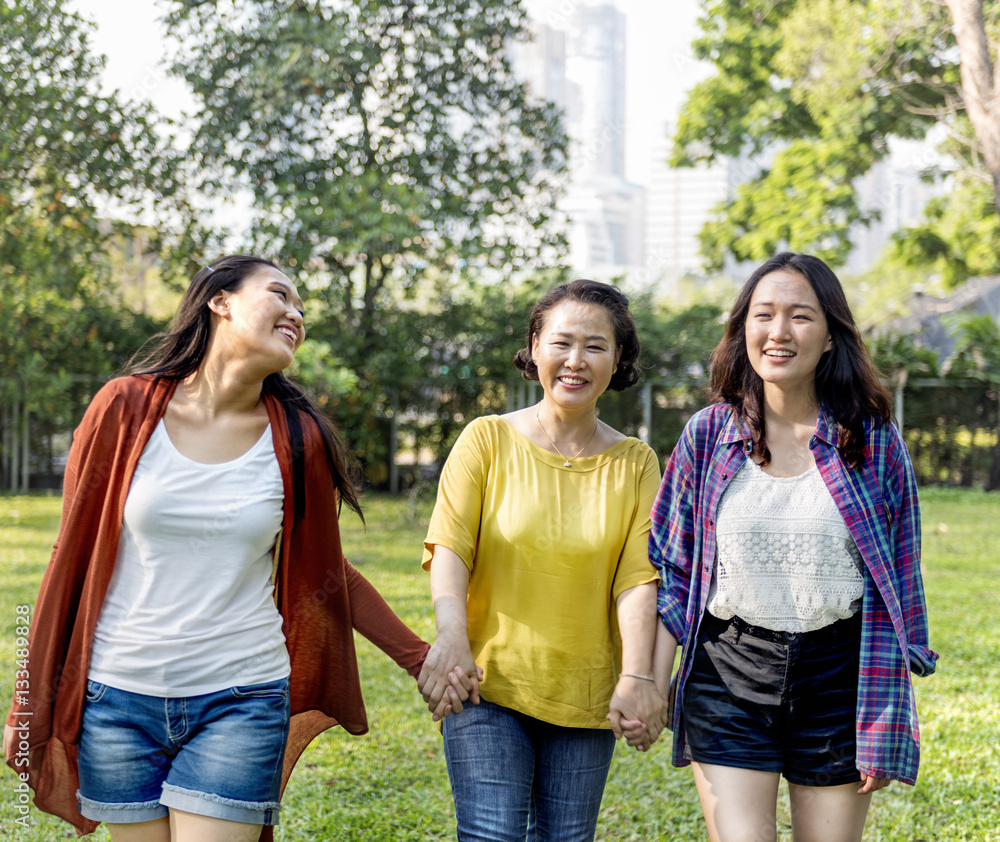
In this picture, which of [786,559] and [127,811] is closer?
[127,811]

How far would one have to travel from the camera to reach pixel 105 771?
211cm

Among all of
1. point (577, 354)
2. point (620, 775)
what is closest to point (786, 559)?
point (577, 354)

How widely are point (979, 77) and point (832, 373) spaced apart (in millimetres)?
10686

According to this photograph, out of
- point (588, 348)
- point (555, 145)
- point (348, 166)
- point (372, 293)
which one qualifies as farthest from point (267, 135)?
point (588, 348)

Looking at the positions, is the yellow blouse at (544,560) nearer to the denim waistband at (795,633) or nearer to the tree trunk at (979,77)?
the denim waistband at (795,633)

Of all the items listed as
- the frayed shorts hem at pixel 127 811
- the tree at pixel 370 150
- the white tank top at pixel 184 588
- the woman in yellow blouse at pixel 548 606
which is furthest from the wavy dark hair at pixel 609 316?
the tree at pixel 370 150

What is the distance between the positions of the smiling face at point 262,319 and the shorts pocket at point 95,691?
81cm

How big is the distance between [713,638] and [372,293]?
509 inches

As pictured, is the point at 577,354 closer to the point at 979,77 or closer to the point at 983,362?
→ the point at 979,77

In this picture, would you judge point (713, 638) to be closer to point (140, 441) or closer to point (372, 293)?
point (140, 441)

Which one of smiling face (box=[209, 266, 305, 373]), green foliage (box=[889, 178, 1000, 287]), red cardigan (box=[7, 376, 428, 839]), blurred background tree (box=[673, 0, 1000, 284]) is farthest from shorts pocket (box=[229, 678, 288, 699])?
green foliage (box=[889, 178, 1000, 287])

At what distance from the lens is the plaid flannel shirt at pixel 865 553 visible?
221cm

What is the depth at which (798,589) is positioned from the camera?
226 centimetres

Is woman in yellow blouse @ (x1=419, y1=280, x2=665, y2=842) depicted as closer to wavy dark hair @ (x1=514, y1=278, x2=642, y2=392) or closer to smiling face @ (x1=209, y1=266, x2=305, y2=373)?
wavy dark hair @ (x1=514, y1=278, x2=642, y2=392)
